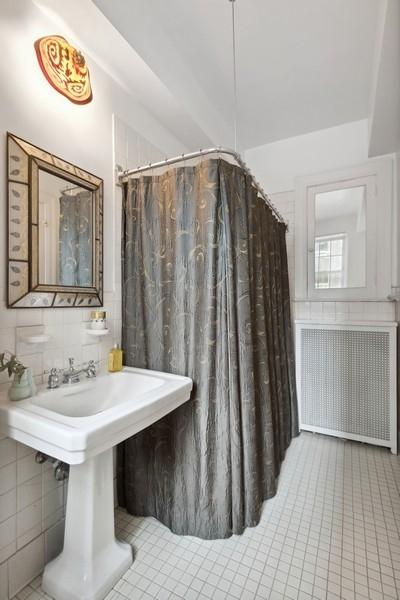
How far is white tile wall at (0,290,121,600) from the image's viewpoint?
104 cm

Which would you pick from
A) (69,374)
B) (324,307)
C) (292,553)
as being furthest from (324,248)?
(69,374)

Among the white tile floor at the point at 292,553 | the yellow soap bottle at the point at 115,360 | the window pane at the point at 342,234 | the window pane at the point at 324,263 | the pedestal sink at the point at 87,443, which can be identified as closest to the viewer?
the pedestal sink at the point at 87,443

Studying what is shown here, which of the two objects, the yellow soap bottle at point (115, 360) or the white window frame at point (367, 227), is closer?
the yellow soap bottle at point (115, 360)

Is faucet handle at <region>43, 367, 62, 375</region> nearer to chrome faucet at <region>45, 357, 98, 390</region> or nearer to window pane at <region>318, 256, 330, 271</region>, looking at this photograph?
chrome faucet at <region>45, 357, 98, 390</region>

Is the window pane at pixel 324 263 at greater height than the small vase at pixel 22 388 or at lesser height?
greater

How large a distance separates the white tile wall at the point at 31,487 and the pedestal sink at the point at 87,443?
101 millimetres

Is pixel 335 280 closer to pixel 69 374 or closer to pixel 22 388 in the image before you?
pixel 69 374

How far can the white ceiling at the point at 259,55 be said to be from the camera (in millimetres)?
1455

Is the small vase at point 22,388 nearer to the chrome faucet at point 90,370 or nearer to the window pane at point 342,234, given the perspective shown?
the chrome faucet at point 90,370

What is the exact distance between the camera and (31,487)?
1.13 meters

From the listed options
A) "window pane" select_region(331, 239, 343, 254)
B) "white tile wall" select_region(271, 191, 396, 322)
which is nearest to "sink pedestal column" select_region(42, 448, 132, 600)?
"white tile wall" select_region(271, 191, 396, 322)

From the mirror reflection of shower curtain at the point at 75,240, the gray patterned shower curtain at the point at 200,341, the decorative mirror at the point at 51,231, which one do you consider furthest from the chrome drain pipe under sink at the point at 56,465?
the mirror reflection of shower curtain at the point at 75,240

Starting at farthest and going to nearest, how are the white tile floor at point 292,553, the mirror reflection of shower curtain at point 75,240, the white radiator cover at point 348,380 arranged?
the white radiator cover at point 348,380 → the mirror reflection of shower curtain at point 75,240 → the white tile floor at point 292,553

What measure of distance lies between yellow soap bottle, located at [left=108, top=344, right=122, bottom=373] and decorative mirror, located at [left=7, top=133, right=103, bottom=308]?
26 centimetres
